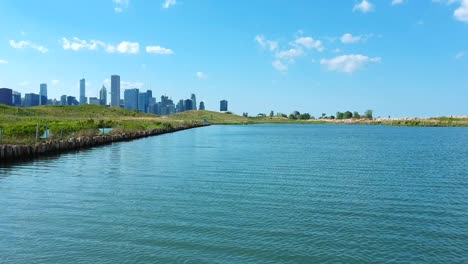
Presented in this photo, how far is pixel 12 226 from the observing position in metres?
17.8

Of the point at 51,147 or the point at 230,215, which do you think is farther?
the point at 51,147

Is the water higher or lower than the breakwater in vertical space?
lower

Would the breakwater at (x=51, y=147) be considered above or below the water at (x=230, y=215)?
above

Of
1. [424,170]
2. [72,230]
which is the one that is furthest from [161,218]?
[424,170]

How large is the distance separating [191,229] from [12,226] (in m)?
7.99

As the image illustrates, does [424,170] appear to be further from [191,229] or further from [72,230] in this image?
[72,230]

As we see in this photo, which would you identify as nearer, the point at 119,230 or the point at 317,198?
the point at 119,230

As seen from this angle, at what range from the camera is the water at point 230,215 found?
1501cm

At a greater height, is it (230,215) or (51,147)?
(51,147)

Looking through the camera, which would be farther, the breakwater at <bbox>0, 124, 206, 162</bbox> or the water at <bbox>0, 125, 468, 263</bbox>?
the breakwater at <bbox>0, 124, 206, 162</bbox>

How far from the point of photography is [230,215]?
20.3 metres

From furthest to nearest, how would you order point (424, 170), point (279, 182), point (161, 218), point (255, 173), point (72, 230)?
point (424, 170)
point (255, 173)
point (279, 182)
point (161, 218)
point (72, 230)

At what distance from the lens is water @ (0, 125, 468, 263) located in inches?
591

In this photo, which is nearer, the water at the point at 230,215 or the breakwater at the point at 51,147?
the water at the point at 230,215
